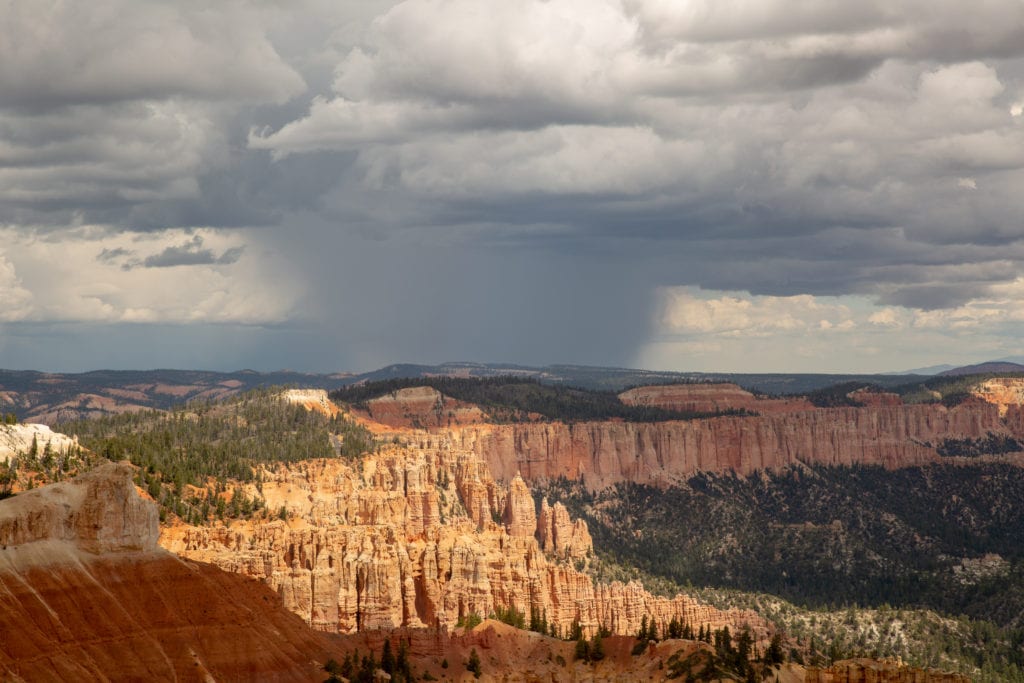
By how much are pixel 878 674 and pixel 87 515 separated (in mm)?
73046

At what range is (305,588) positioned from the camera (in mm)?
155250

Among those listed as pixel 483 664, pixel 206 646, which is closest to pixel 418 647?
pixel 483 664

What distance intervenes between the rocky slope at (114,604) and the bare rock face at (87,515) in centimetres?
9

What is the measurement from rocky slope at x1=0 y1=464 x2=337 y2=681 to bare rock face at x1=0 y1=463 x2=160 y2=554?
0.09 metres

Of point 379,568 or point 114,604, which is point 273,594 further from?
point 114,604

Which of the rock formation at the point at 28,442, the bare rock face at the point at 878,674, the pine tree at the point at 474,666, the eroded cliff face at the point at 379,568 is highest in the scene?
the rock formation at the point at 28,442

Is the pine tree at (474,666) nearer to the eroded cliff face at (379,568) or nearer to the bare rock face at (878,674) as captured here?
the eroded cliff face at (379,568)

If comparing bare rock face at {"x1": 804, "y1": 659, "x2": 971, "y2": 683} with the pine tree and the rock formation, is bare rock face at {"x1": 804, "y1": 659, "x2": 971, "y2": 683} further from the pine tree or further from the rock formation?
the rock formation

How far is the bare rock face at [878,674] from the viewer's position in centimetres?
13475

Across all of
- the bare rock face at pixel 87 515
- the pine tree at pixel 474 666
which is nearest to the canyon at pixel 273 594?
the bare rock face at pixel 87 515

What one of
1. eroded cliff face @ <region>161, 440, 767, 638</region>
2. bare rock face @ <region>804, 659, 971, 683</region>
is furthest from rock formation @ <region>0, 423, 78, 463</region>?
bare rock face @ <region>804, 659, 971, 683</region>

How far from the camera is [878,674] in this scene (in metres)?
136

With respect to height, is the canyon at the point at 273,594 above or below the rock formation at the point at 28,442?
below

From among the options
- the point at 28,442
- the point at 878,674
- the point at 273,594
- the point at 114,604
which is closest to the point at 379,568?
the point at 273,594
